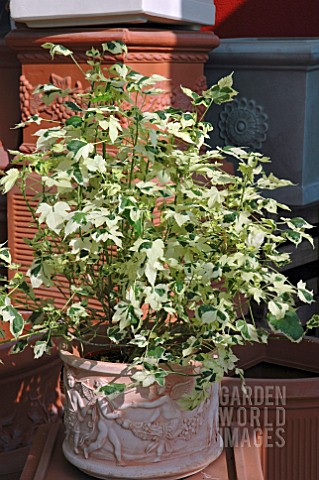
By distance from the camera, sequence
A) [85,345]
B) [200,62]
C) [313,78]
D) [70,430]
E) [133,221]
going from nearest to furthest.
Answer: [133,221] < [70,430] < [85,345] < [200,62] < [313,78]

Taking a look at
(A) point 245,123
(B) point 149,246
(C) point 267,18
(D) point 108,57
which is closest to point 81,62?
(D) point 108,57

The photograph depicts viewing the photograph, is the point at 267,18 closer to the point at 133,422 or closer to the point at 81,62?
the point at 81,62

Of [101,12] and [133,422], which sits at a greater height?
[101,12]

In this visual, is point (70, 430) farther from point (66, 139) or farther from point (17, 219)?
point (17, 219)

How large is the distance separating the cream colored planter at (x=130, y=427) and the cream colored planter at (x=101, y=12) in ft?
4.70

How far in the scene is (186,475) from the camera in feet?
4.60

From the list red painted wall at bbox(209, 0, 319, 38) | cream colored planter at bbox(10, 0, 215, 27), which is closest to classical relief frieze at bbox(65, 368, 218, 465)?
cream colored planter at bbox(10, 0, 215, 27)

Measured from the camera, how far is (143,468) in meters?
1.36

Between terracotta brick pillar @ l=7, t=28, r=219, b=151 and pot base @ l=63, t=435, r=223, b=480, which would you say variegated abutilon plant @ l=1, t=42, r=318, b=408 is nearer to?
pot base @ l=63, t=435, r=223, b=480

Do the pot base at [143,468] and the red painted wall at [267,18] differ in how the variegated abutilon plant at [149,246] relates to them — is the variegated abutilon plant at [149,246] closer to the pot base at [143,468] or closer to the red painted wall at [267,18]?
the pot base at [143,468]

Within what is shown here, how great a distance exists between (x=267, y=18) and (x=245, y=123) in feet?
2.38

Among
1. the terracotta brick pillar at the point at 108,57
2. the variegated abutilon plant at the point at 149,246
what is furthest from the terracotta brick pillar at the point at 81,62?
the variegated abutilon plant at the point at 149,246

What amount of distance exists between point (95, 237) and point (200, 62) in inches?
64.9

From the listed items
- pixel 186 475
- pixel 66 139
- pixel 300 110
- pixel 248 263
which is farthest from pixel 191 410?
pixel 300 110
